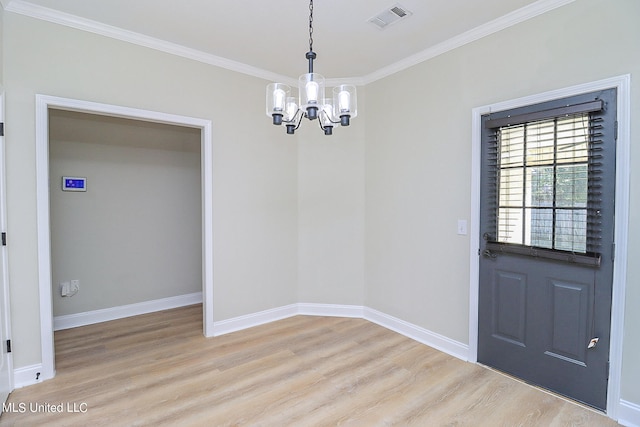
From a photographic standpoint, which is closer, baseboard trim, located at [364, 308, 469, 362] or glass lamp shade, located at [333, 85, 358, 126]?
glass lamp shade, located at [333, 85, 358, 126]

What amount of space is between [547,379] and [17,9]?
189 inches

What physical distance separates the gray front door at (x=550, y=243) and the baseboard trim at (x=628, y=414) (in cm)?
9

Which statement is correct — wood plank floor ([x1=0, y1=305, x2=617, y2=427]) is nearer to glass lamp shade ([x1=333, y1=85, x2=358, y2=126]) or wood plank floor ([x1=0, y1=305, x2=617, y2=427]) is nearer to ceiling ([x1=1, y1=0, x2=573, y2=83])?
glass lamp shade ([x1=333, y1=85, x2=358, y2=126])

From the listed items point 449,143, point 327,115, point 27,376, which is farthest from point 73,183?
point 449,143

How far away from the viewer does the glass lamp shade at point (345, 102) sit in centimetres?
185

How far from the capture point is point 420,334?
3211 mm

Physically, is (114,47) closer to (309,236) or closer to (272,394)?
(309,236)

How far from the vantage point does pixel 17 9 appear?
2318 millimetres

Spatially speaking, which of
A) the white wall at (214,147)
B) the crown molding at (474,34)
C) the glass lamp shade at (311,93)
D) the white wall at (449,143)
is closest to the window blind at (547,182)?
the white wall at (449,143)

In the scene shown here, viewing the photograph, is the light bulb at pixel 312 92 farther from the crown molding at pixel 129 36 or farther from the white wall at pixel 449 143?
the crown molding at pixel 129 36

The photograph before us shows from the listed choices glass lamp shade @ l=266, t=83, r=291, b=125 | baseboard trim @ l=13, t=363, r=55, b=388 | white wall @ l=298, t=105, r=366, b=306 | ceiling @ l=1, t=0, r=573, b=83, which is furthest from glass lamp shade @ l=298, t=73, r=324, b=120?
baseboard trim @ l=13, t=363, r=55, b=388

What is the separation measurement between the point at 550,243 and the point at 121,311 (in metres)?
4.51

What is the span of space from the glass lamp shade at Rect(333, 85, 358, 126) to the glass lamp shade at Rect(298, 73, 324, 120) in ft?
A: 0.40

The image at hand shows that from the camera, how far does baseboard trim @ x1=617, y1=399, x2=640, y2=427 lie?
1.97 m
